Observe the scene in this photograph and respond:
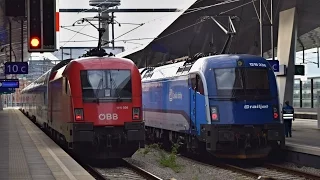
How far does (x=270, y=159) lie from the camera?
1858 centimetres

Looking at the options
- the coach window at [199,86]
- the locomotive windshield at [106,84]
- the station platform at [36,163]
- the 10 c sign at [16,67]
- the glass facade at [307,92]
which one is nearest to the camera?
the station platform at [36,163]

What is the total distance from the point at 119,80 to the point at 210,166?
12.0 ft

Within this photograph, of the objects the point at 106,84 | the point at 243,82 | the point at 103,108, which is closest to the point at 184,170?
the point at 103,108

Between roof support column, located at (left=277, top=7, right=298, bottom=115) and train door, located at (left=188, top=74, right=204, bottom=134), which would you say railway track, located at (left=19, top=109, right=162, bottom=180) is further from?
roof support column, located at (left=277, top=7, right=298, bottom=115)

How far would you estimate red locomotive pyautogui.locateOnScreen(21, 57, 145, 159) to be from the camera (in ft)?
52.6

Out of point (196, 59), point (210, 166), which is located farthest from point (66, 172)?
point (196, 59)

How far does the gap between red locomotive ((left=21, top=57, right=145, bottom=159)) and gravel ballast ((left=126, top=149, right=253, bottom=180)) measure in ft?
3.42

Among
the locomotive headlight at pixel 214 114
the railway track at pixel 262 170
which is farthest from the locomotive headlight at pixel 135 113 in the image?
the railway track at pixel 262 170

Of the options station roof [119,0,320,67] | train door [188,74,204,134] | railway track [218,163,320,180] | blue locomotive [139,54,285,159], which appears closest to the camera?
railway track [218,163,320,180]

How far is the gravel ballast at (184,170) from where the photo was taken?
15125mm

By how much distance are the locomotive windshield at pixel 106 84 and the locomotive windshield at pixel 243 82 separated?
255 cm

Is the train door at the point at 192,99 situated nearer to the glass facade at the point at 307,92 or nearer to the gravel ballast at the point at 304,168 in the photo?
the gravel ballast at the point at 304,168

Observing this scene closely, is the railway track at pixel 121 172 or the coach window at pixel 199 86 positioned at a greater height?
the coach window at pixel 199 86

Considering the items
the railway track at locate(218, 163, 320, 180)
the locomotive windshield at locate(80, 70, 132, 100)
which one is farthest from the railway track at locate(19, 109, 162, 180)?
the railway track at locate(218, 163, 320, 180)
